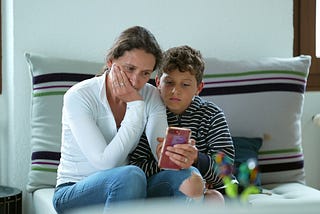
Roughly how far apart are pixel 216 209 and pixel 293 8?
2845 millimetres

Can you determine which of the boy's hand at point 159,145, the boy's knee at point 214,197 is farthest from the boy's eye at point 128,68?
the boy's knee at point 214,197

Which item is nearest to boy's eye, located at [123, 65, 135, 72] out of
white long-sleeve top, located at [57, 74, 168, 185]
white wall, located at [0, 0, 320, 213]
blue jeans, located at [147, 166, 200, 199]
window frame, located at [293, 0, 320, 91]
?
white long-sleeve top, located at [57, 74, 168, 185]

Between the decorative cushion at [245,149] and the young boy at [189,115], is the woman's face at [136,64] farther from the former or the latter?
the decorative cushion at [245,149]

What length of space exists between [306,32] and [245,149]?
40.9 inches

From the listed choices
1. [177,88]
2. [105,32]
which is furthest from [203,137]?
[105,32]

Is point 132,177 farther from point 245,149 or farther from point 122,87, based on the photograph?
point 245,149

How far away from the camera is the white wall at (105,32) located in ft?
8.67

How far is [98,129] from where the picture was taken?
6.43ft

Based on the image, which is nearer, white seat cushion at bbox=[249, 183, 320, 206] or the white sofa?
white seat cushion at bbox=[249, 183, 320, 206]

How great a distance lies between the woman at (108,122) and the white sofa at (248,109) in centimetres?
40

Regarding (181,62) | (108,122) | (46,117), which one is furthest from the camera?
(46,117)

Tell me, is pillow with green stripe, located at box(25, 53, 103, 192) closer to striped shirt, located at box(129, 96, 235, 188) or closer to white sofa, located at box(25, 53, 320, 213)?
white sofa, located at box(25, 53, 320, 213)

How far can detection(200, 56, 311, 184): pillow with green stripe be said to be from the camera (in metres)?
2.59

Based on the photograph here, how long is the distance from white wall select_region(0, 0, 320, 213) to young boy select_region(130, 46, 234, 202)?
2.27 ft
